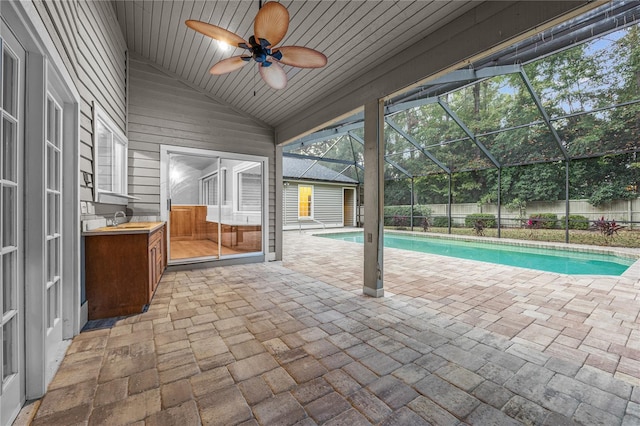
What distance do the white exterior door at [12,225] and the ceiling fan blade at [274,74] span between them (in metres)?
1.76

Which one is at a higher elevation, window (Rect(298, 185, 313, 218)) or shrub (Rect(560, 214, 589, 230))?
window (Rect(298, 185, 313, 218))

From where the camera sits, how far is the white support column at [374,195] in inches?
137

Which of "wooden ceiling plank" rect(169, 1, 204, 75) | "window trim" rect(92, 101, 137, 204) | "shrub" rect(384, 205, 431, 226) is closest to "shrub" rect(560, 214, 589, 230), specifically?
"shrub" rect(384, 205, 431, 226)

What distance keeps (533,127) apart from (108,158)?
9.65m

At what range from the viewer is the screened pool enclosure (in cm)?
534

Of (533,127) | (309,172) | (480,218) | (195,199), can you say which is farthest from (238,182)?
(480,218)

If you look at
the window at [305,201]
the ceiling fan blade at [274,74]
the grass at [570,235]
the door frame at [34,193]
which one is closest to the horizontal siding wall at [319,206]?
the window at [305,201]

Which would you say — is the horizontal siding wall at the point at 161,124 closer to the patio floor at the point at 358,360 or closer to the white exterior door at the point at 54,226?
the patio floor at the point at 358,360

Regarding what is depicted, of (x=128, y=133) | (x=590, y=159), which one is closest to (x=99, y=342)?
(x=128, y=133)

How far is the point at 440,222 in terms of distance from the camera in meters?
11.9

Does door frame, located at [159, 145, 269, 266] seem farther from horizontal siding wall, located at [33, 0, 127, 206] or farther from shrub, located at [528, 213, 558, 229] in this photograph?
shrub, located at [528, 213, 558, 229]

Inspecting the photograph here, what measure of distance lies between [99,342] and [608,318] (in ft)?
16.0

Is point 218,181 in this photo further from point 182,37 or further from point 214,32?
point 214,32

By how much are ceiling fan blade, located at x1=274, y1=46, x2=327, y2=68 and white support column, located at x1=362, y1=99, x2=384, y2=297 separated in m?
1.17
